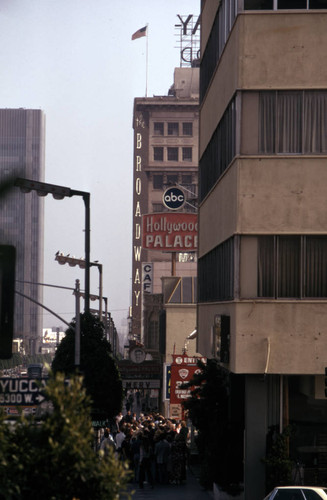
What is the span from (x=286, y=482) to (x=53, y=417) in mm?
14536

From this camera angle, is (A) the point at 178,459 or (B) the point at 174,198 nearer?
(A) the point at 178,459

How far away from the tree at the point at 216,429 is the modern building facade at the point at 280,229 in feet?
6.31

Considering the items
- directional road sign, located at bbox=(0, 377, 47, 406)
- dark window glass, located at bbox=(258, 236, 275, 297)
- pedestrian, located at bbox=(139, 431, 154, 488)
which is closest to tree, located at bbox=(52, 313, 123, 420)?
pedestrian, located at bbox=(139, 431, 154, 488)

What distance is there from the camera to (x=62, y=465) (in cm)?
994

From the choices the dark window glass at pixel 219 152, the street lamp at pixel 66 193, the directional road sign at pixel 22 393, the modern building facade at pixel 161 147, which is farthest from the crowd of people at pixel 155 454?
the modern building facade at pixel 161 147

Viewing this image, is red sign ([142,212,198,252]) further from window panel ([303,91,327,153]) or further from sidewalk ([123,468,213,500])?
window panel ([303,91,327,153])

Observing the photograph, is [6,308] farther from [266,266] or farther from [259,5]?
[259,5]

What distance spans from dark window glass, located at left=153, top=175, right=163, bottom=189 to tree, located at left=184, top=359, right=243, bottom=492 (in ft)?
435

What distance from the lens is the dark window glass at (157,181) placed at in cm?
16350

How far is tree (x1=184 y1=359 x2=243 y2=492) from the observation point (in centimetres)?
2628

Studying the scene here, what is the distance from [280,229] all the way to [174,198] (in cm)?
5700

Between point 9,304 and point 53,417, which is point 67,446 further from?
point 9,304

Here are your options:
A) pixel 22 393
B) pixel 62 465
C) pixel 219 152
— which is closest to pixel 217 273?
pixel 219 152

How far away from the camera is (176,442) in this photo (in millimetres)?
30688
